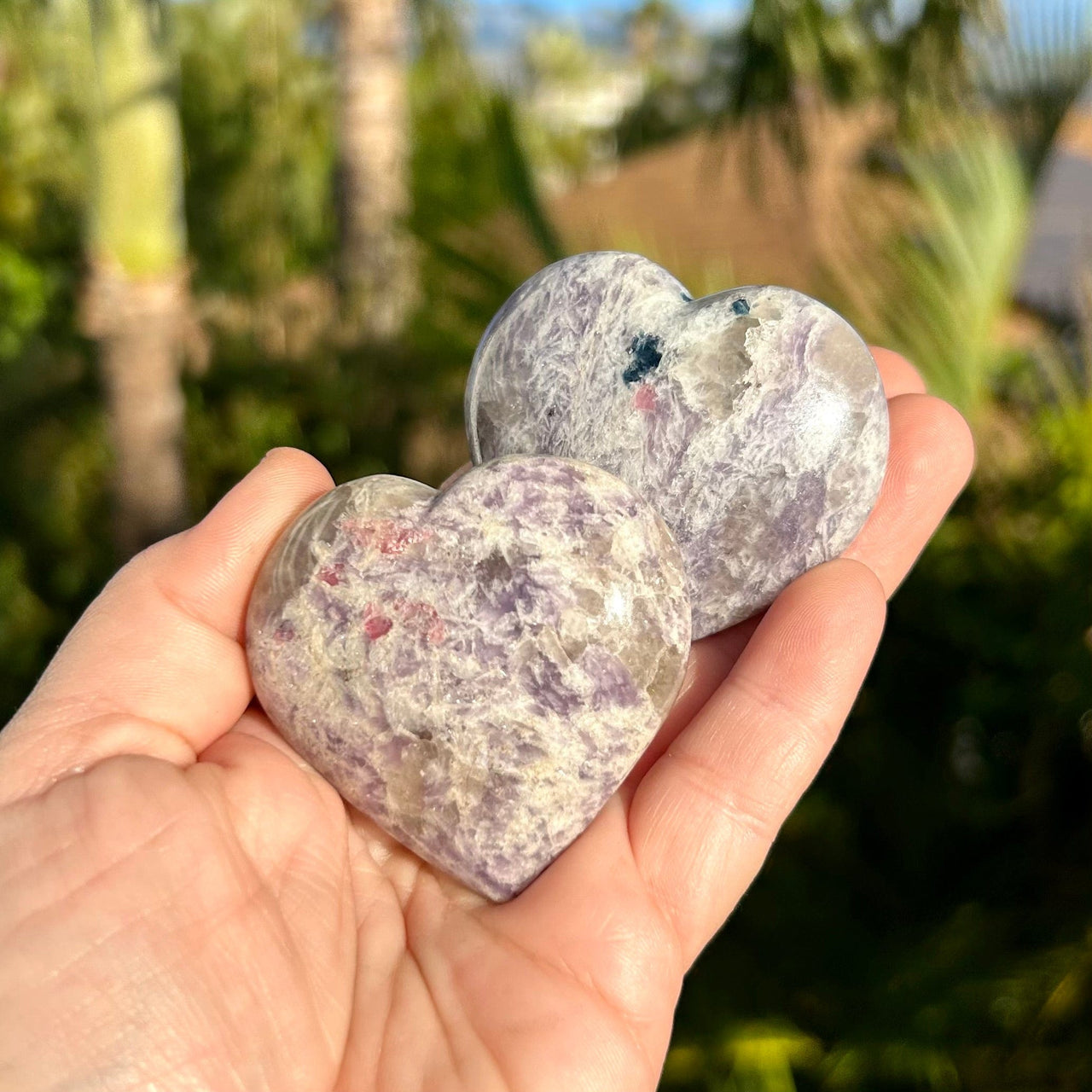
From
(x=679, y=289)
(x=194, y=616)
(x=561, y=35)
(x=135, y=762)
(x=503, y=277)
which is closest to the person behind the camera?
(x=135, y=762)

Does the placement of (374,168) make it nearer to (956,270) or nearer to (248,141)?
(248,141)

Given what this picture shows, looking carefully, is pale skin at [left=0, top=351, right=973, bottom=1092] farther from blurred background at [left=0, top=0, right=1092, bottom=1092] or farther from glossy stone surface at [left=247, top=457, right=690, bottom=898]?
blurred background at [left=0, top=0, right=1092, bottom=1092]

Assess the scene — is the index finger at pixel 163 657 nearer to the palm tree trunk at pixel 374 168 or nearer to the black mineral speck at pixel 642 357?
the black mineral speck at pixel 642 357

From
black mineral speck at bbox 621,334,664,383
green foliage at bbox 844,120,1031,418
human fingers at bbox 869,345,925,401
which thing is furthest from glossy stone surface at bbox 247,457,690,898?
green foliage at bbox 844,120,1031,418

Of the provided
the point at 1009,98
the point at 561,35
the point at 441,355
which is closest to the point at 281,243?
the point at 441,355

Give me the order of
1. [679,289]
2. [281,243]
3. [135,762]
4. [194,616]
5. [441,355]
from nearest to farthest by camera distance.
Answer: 1. [135,762]
2. [194,616]
3. [679,289]
4. [441,355]
5. [281,243]

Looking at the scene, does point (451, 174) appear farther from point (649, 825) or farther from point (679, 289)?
point (649, 825)

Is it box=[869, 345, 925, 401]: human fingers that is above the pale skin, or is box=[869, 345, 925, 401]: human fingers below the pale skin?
above
